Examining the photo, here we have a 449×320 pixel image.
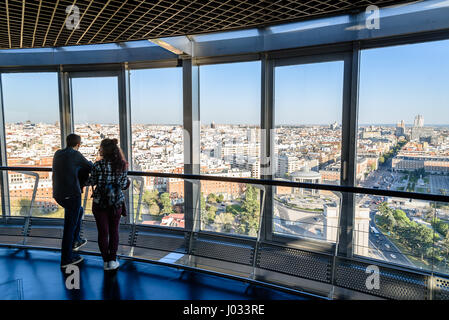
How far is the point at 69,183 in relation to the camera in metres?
3.23

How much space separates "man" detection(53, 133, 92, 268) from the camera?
10.6 feet

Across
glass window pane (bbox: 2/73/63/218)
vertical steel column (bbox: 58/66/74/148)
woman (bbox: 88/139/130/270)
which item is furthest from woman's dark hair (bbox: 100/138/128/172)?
glass window pane (bbox: 2/73/63/218)

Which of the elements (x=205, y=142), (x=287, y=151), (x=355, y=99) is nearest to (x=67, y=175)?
(x=205, y=142)

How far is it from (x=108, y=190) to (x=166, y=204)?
164 centimetres

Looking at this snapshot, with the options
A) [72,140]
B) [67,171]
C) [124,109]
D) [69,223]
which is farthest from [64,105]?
[69,223]

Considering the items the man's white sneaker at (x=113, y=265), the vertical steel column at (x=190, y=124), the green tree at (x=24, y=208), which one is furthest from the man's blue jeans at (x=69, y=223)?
the vertical steel column at (x=190, y=124)

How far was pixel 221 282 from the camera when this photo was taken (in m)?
3.07

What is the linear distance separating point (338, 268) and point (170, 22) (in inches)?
109

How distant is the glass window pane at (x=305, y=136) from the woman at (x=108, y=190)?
2.07 metres

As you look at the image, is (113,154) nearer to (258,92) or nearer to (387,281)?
(258,92)

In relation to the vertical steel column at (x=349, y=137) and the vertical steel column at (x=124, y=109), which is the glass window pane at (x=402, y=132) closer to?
the vertical steel column at (x=349, y=137)

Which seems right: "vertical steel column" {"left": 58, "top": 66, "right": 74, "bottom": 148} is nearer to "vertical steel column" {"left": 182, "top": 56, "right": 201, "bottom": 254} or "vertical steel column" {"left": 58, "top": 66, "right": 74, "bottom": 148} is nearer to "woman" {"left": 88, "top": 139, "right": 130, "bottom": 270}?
"vertical steel column" {"left": 182, "top": 56, "right": 201, "bottom": 254}
